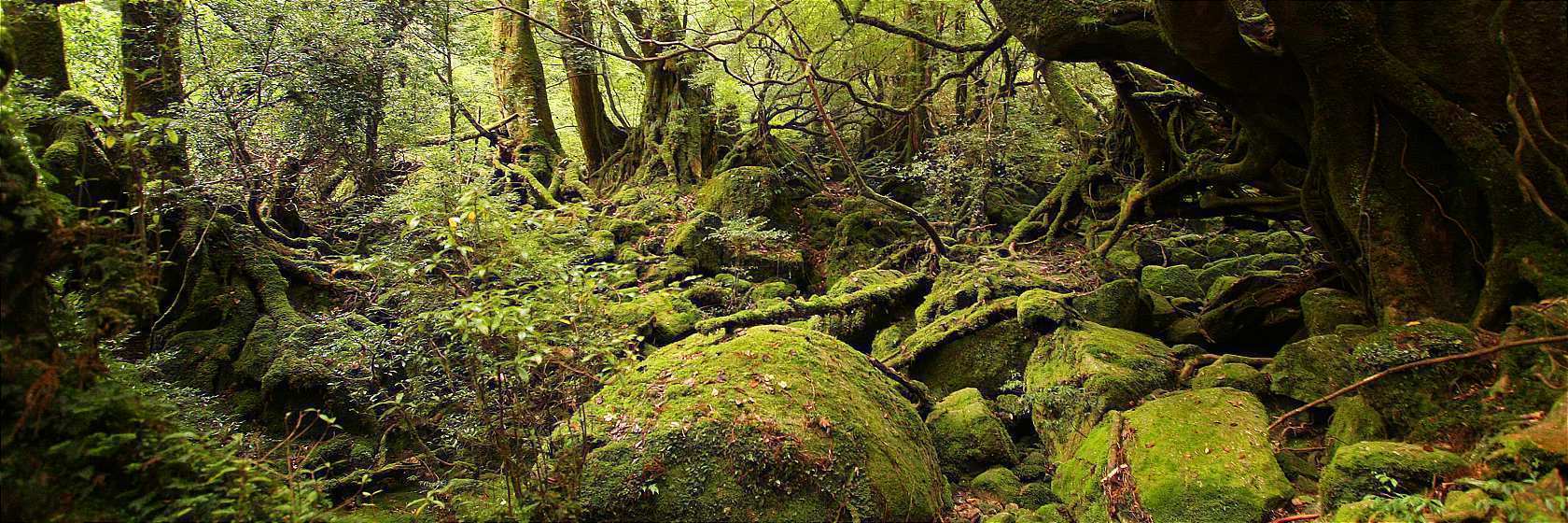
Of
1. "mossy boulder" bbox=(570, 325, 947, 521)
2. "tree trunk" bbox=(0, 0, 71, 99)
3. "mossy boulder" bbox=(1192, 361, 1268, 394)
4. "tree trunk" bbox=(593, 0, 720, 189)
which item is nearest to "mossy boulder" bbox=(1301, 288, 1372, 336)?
"mossy boulder" bbox=(1192, 361, 1268, 394)

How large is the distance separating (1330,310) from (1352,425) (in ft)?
5.35

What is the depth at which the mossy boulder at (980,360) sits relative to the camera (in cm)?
706

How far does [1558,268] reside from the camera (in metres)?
3.60

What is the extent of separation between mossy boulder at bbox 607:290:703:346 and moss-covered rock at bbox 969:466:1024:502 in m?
3.69

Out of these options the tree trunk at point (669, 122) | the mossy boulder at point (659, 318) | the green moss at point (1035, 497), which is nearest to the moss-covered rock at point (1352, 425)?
the green moss at point (1035, 497)

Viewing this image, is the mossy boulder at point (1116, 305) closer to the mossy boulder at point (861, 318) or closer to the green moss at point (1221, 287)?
the green moss at point (1221, 287)

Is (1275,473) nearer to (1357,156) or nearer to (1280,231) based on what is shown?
(1357,156)

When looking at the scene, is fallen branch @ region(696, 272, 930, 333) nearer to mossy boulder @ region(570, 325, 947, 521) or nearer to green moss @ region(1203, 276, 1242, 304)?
mossy boulder @ region(570, 325, 947, 521)

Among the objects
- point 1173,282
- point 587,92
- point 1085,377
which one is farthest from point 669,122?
point 1085,377

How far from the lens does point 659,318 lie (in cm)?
750

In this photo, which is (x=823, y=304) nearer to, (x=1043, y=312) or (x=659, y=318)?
(x=659, y=318)

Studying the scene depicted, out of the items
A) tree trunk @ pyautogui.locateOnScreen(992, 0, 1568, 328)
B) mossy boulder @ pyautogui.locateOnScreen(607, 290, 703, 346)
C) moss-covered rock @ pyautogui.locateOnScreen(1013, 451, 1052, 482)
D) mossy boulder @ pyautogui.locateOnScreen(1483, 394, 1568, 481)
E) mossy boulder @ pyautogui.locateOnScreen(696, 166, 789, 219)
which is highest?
tree trunk @ pyautogui.locateOnScreen(992, 0, 1568, 328)

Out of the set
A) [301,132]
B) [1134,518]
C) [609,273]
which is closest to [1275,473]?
[1134,518]

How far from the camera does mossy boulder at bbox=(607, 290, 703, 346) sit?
725 centimetres
